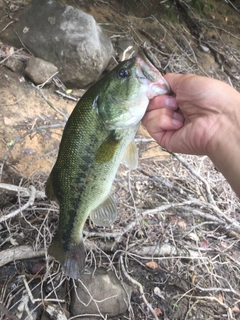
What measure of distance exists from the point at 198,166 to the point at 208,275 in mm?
1275

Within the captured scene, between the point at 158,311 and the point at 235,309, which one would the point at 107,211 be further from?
the point at 235,309

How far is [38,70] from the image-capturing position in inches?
167

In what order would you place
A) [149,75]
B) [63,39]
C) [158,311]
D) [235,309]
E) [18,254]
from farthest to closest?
[63,39]
[235,309]
[158,311]
[18,254]
[149,75]

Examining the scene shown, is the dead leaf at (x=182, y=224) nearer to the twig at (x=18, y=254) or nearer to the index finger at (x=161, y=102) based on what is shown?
the twig at (x=18, y=254)

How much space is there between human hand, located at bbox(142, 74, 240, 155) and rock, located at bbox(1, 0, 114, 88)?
2722 mm

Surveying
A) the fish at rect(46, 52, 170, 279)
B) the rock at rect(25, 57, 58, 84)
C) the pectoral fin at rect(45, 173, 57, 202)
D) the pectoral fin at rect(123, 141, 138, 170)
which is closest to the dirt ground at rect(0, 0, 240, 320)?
the rock at rect(25, 57, 58, 84)

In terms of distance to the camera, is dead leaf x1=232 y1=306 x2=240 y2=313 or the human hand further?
dead leaf x1=232 y1=306 x2=240 y2=313

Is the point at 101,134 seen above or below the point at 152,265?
above

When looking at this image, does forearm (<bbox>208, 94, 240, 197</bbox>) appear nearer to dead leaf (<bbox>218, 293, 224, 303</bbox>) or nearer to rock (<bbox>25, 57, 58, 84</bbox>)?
dead leaf (<bbox>218, 293, 224, 303</bbox>)

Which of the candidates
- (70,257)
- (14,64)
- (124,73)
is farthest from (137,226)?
(14,64)

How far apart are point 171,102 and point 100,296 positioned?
174 cm

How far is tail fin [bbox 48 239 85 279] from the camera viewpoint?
6.58 feet

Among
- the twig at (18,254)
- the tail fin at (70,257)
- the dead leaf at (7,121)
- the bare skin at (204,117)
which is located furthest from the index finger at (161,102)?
the dead leaf at (7,121)

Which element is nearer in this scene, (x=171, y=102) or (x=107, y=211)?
(x=171, y=102)
